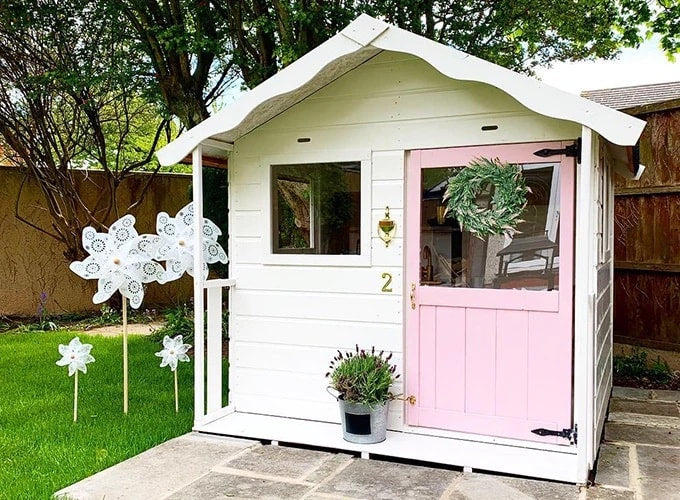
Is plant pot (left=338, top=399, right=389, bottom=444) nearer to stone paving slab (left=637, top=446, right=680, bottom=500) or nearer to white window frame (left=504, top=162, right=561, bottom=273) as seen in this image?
white window frame (left=504, top=162, right=561, bottom=273)

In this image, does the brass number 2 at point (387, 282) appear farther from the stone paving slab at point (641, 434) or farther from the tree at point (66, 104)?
the tree at point (66, 104)

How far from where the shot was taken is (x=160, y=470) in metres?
3.53

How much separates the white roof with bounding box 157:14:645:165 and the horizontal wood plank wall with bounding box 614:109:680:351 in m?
3.12

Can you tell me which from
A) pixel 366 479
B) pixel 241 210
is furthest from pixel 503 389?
pixel 241 210

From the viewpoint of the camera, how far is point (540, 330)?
3754 millimetres

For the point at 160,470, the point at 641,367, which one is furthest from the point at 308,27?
the point at 641,367

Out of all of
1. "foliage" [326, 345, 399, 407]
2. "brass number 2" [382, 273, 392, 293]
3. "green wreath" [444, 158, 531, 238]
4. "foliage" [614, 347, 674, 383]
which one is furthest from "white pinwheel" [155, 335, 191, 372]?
"foliage" [614, 347, 674, 383]

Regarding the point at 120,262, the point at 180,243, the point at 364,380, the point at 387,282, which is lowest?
the point at 364,380

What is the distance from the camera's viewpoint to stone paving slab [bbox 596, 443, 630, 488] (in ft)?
11.2

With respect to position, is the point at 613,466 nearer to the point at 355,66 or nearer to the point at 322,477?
the point at 322,477

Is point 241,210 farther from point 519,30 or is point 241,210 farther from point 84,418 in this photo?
point 519,30

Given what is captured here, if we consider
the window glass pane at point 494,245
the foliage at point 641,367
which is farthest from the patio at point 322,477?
the foliage at point 641,367

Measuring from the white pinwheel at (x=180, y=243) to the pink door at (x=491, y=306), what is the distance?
1.31 meters

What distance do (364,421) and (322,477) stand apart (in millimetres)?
507
